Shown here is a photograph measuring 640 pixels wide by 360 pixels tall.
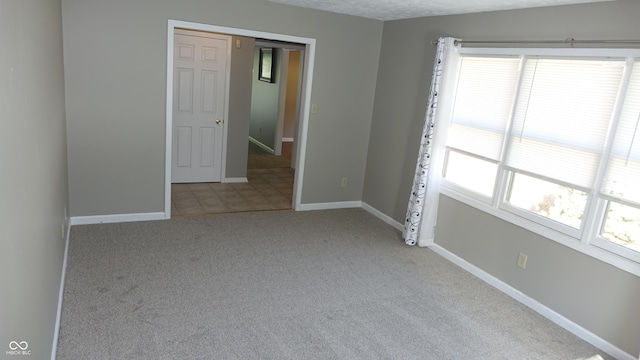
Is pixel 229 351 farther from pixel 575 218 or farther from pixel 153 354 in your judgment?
pixel 575 218

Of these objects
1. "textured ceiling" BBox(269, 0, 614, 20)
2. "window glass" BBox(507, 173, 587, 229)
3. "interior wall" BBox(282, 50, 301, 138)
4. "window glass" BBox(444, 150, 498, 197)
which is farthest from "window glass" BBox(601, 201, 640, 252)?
"interior wall" BBox(282, 50, 301, 138)

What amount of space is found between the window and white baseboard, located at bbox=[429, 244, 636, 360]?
1.91 feet

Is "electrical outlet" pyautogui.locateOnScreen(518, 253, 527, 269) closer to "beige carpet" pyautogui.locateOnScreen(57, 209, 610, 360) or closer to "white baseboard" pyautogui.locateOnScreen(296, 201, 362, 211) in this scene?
"beige carpet" pyautogui.locateOnScreen(57, 209, 610, 360)

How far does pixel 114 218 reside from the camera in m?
4.43

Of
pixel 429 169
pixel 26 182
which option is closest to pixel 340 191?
pixel 429 169

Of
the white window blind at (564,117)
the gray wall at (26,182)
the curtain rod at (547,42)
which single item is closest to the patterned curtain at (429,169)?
the curtain rod at (547,42)

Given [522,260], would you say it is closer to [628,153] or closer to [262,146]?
[628,153]

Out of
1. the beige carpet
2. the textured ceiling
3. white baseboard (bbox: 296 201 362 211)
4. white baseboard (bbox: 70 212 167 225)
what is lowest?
the beige carpet

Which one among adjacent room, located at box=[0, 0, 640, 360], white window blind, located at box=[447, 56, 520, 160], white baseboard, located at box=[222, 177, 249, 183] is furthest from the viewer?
white baseboard, located at box=[222, 177, 249, 183]

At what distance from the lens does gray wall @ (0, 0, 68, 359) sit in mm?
1268

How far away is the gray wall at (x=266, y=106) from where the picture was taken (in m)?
8.86

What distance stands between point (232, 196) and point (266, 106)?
4229 mm

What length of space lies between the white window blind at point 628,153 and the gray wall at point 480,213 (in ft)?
1.26

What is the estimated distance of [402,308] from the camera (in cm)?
330
